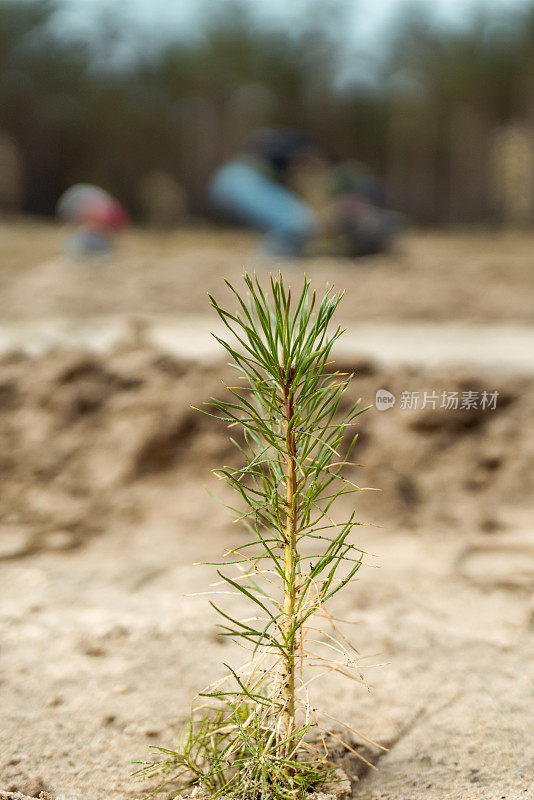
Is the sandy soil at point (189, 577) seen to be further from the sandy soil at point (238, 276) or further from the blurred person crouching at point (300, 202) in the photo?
the blurred person crouching at point (300, 202)

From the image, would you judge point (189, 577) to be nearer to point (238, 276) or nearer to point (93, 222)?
point (238, 276)

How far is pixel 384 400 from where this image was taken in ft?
9.99

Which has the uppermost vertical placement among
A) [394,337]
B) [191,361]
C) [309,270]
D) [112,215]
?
[112,215]

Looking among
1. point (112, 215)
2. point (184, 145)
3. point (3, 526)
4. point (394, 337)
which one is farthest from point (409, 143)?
point (3, 526)

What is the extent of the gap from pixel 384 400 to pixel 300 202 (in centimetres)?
680

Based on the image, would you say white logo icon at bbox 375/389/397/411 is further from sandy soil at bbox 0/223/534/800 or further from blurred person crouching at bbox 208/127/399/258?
blurred person crouching at bbox 208/127/399/258

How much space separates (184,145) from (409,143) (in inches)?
195

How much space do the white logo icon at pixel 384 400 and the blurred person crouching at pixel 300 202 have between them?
5764mm

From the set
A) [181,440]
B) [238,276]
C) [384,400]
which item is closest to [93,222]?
[238,276]

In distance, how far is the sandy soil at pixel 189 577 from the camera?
4.36 ft

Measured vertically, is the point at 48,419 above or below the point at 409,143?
below

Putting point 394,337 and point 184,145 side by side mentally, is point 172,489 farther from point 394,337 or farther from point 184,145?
point 184,145

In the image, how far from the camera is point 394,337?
387 cm

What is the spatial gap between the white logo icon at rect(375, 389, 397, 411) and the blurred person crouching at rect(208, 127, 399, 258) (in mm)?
5764
